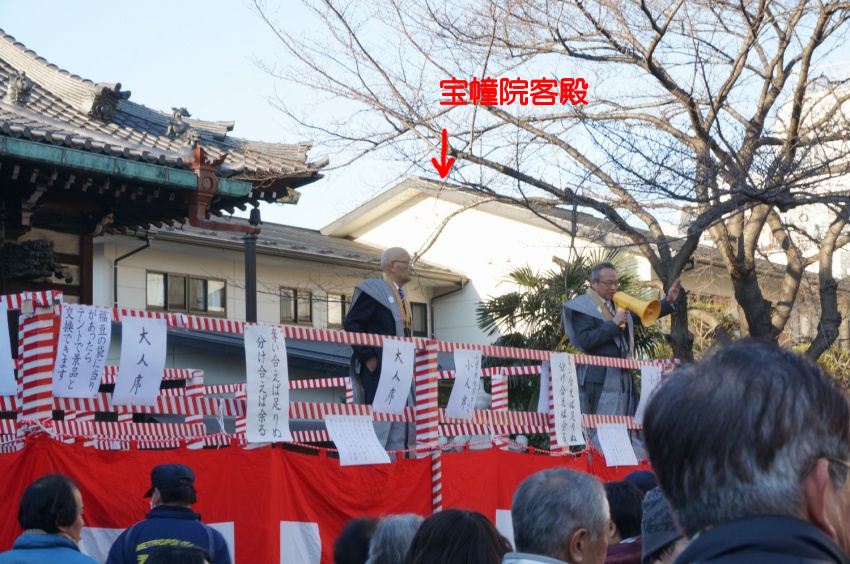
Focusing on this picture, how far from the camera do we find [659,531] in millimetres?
3416

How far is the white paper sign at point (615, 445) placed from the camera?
800cm

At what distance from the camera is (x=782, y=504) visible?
158 cm

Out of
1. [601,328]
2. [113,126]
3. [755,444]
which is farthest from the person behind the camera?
[113,126]

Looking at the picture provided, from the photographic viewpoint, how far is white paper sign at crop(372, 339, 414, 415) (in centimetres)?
662

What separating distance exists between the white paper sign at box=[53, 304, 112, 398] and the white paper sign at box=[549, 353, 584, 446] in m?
3.42

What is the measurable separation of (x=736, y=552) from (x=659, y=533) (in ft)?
6.48

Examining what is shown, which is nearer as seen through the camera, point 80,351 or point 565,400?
point 80,351

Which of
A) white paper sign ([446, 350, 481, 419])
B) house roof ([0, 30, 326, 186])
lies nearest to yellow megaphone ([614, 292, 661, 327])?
white paper sign ([446, 350, 481, 419])

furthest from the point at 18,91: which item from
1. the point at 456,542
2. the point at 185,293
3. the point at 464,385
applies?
the point at 185,293

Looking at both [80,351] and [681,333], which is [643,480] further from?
[681,333]

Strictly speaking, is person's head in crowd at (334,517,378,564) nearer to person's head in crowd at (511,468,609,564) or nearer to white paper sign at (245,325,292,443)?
→ person's head in crowd at (511,468,609,564)

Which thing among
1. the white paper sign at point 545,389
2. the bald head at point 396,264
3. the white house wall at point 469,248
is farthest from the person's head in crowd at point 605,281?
the white house wall at point 469,248

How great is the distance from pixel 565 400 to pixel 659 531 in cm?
436

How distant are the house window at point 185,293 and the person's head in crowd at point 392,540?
17.7 metres
